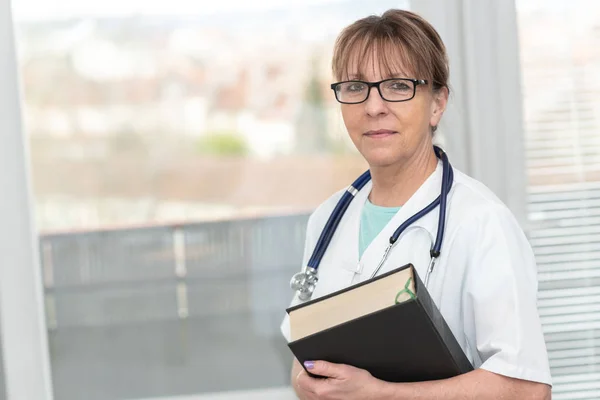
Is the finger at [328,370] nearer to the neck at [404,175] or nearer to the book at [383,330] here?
the book at [383,330]

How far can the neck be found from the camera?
1427mm

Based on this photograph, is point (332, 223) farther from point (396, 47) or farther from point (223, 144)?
point (223, 144)

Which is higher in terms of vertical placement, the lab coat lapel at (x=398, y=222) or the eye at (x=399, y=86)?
the eye at (x=399, y=86)

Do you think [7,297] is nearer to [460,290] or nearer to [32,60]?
[32,60]

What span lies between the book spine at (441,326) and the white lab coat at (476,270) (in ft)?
0.10

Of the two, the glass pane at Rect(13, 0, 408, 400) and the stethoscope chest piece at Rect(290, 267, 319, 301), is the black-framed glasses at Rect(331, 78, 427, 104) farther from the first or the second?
the glass pane at Rect(13, 0, 408, 400)

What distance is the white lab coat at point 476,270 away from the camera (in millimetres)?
1238

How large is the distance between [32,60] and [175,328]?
0.77 m

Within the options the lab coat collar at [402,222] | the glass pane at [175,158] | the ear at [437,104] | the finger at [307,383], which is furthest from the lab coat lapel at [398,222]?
the glass pane at [175,158]

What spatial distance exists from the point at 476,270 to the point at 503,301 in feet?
0.21

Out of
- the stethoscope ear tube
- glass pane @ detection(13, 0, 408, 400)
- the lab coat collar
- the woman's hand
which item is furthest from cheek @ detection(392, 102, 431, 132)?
glass pane @ detection(13, 0, 408, 400)

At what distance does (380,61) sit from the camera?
53.2 inches

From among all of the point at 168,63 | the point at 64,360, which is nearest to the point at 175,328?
the point at 64,360

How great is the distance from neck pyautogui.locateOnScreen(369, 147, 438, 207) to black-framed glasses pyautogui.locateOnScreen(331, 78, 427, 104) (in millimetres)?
119
